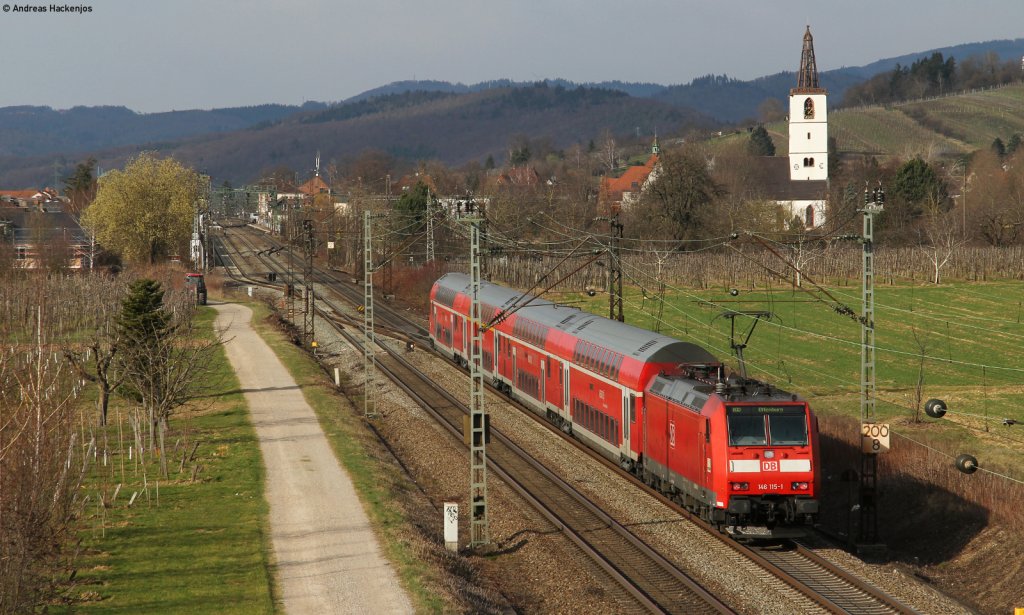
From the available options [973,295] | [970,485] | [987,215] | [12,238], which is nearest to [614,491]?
[970,485]

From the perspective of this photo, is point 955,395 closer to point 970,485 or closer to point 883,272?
point 970,485

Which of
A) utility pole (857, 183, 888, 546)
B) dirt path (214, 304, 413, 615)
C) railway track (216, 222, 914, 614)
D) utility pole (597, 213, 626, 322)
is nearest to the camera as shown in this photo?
dirt path (214, 304, 413, 615)

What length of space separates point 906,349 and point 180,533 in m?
48.5

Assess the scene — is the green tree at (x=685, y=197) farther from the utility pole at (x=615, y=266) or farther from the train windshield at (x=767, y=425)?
the train windshield at (x=767, y=425)

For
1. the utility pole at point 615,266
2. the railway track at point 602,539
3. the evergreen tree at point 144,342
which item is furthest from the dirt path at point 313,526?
the utility pole at point 615,266

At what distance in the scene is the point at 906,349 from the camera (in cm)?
6500

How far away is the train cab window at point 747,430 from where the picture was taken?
Result: 26.2 metres

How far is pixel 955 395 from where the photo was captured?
1929 inches

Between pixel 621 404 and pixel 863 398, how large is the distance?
296 inches

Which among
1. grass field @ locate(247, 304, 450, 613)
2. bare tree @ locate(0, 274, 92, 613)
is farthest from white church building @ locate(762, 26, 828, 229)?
bare tree @ locate(0, 274, 92, 613)

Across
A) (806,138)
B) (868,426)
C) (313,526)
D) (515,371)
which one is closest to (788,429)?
(868,426)

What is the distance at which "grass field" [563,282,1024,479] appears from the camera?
4344 cm

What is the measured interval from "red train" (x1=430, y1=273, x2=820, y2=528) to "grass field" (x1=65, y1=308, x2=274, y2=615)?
29.2 feet

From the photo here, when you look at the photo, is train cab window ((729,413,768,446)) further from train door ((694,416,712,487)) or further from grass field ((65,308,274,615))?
grass field ((65,308,274,615))
